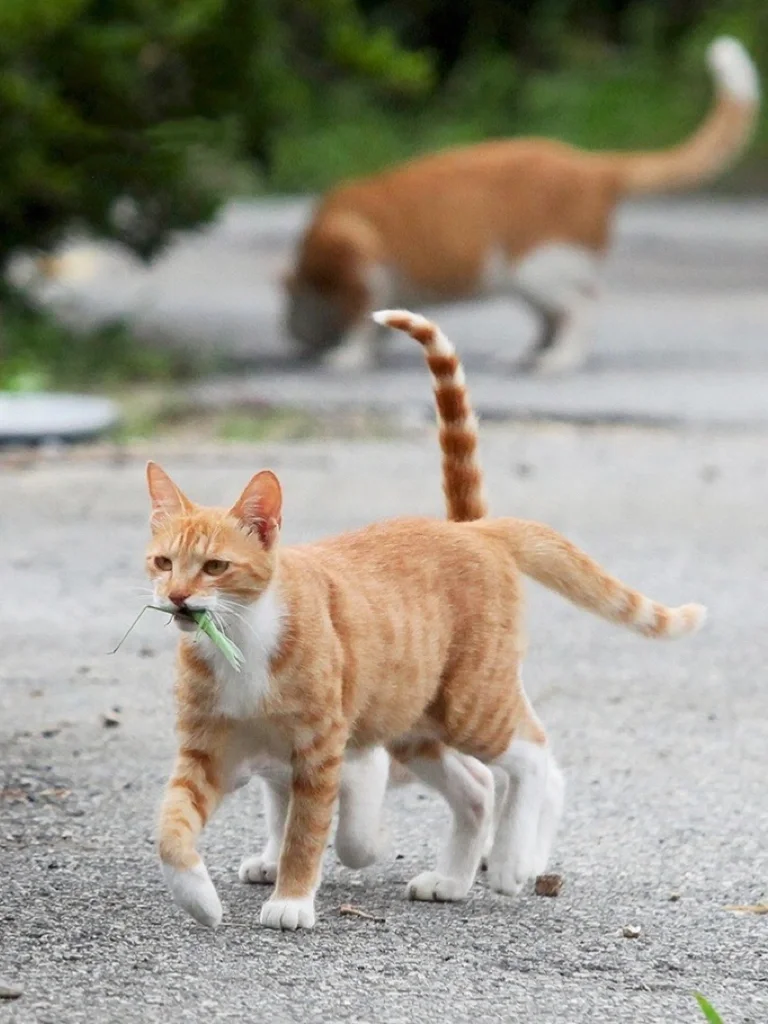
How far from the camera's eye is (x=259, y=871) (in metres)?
3.84

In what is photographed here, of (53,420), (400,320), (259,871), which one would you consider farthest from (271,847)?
(53,420)

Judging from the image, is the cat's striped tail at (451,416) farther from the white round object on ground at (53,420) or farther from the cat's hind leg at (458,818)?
the white round object on ground at (53,420)

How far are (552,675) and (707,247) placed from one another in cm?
1096

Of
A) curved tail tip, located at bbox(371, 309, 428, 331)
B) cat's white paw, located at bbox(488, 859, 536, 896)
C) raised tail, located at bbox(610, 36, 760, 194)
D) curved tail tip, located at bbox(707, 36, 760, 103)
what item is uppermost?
curved tail tip, located at bbox(707, 36, 760, 103)

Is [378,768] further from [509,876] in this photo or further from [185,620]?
[185,620]

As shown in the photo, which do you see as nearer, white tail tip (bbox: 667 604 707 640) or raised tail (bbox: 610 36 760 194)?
white tail tip (bbox: 667 604 707 640)

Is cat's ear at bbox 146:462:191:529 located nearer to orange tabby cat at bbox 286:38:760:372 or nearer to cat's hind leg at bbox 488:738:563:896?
cat's hind leg at bbox 488:738:563:896

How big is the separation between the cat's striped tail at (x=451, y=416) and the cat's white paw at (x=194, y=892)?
115 centimetres

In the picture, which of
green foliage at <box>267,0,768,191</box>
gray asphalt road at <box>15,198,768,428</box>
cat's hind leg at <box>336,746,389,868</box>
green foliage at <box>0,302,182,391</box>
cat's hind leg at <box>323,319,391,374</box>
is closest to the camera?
cat's hind leg at <box>336,746,389,868</box>

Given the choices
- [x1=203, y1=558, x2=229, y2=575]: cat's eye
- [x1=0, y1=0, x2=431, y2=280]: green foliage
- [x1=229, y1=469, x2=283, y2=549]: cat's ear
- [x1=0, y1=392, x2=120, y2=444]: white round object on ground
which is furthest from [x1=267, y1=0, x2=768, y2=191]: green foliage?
[x1=203, y1=558, x2=229, y2=575]: cat's eye

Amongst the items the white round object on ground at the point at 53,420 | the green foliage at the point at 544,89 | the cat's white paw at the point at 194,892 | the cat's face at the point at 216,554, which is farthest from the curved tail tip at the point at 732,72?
the green foliage at the point at 544,89

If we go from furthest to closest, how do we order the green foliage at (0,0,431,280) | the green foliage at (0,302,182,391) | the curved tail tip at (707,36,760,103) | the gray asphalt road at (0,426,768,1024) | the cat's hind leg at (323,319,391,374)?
the cat's hind leg at (323,319,391,374) < the curved tail tip at (707,36,760,103) < the green foliage at (0,302,182,391) < the green foliage at (0,0,431,280) < the gray asphalt road at (0,426,768,1024)

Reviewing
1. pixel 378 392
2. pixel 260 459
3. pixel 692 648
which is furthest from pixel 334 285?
pixel 692 648

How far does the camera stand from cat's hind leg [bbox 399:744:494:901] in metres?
3.79
